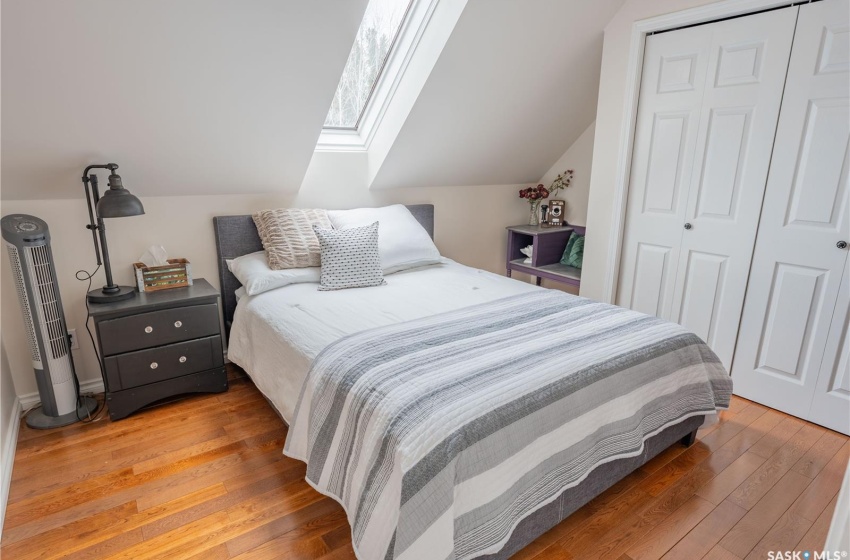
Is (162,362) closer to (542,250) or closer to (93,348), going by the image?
(93,348)

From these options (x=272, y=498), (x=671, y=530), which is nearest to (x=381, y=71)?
(x=272, y=498)

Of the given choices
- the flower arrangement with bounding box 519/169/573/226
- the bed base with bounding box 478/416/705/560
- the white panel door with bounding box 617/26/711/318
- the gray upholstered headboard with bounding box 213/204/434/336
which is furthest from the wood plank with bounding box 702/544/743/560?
the flower arrangement with bounding box 519/169/573/226

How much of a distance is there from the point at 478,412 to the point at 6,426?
2.14 m

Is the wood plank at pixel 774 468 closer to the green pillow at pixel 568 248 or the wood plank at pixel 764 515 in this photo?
the wood plank at pixel 764 515

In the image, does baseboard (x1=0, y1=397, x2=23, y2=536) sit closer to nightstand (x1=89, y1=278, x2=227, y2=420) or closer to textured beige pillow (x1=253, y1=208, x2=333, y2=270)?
nightstand (x1=89, y1=278, x2=227, y2=420)

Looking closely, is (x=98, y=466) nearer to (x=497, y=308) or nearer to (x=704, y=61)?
(x=497, y=308)

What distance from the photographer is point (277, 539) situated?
1.65 m

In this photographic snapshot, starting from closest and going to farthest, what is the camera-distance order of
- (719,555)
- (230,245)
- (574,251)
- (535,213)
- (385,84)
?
1. (719,555)
2. (230,245)
3. (385,84)
4. (574,251)
5. (535,213)

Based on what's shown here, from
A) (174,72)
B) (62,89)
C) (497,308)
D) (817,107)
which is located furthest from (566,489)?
(62,89)

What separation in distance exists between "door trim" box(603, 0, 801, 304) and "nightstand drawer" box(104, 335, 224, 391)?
246cm

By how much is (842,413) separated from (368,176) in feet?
9.76

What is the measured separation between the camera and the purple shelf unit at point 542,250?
12.0ft

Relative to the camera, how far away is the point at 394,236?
2.96 metres

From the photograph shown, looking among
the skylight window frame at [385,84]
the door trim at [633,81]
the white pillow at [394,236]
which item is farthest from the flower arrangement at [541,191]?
the skylight window frame at [385,84]
